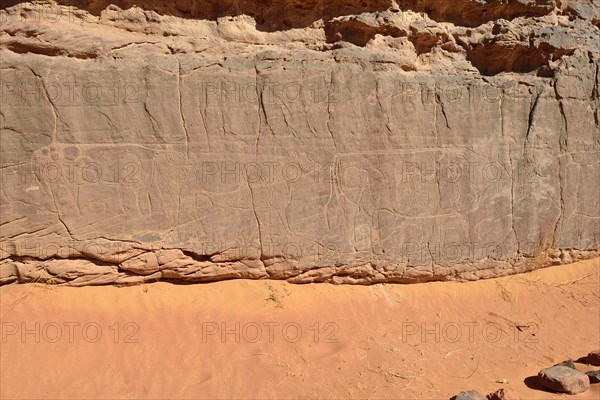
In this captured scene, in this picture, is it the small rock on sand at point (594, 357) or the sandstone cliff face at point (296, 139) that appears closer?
the sandstone cliff face at point (296, 139)

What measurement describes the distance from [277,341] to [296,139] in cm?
186

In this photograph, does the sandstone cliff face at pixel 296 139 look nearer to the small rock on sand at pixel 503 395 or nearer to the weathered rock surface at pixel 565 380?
the weathered rock surface at pixel 565 380

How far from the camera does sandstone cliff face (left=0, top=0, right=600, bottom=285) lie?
4.61 m

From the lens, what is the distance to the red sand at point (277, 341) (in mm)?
4035

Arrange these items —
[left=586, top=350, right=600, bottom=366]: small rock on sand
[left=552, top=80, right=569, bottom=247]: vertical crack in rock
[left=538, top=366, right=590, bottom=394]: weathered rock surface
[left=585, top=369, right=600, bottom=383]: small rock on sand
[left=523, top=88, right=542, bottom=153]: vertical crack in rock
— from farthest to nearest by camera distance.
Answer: [left=552, top=80, right=569, bottom=247]: vertical crack in rock, [left=523, top=88, right=542, bottom=153]: vertical crack in rock, [left=586, top=350, right=600, bottom=366]: small rock on sand, [left=585, top=369, right=600, bottom=383]: small rock on sand, [left=538, top=366, right=590, bottom=394]: weathered rock surface

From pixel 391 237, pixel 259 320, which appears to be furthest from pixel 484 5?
pixel 259 320

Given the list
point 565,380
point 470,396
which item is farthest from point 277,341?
point 565,380

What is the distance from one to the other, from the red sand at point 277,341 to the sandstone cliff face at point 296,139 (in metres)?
0.22

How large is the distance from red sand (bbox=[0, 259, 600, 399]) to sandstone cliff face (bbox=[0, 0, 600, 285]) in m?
0.22

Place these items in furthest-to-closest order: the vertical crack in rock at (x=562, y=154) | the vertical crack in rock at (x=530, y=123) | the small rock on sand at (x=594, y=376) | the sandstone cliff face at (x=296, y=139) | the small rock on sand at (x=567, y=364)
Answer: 1. the vertical crack in rock at (x=562, y=154)
2. the vertical crack in rock at (x=530, y=123)
3. the sandstone cliff face at (x=296, y=139)
4. the small rock on sand at (x=567, y=364)
5. the small rock on sand at (x=594, y=376)

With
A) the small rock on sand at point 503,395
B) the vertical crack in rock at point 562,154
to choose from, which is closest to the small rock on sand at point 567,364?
the small rock on sand at point 503,395

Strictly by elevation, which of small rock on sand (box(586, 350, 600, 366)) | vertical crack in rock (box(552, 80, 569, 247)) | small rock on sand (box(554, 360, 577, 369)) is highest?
vertical crack in rock (box(552, 80, 569, 247))

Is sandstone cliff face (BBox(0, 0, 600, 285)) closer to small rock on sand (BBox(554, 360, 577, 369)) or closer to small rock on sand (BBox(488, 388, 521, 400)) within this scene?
small rock on sand (BBox(554, 360, 577, 369))

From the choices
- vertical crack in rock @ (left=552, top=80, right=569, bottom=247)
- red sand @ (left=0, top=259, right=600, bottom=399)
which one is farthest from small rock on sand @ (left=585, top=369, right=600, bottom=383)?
vertical crack in rock @ (left=552, top=80, right=569, bottom=247)
